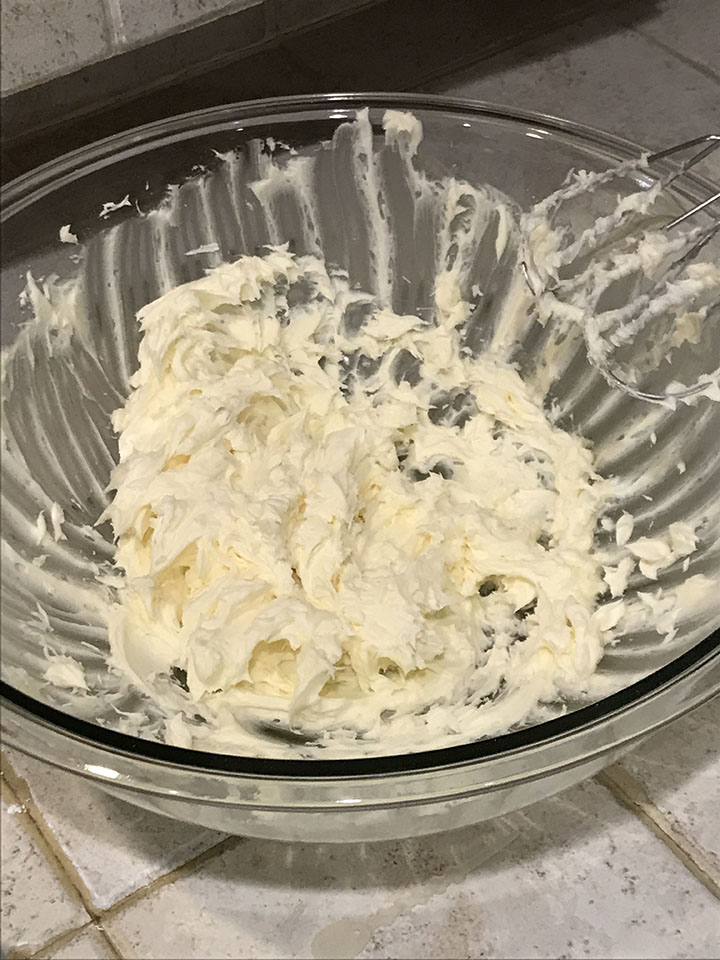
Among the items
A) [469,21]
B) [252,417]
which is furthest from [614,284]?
[469,21]

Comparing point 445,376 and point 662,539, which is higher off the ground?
point 445,376

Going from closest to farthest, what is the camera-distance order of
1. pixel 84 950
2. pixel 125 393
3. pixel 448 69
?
pixel 84 950, pixel 125 393, pixel 448 69

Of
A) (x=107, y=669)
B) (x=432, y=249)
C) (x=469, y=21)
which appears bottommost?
(x=107, y=669)

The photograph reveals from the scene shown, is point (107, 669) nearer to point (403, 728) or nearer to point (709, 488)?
point (403, 728)

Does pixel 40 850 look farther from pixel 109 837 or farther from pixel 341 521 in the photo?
pixel 341 521

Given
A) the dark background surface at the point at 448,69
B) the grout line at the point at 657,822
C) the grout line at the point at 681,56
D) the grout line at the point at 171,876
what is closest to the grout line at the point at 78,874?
the grout line at the point at 171,876

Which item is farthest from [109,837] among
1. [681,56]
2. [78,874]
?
[681,56]

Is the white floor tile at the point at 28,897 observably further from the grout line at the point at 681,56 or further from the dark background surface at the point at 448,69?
the grout line at the point at 681,56
